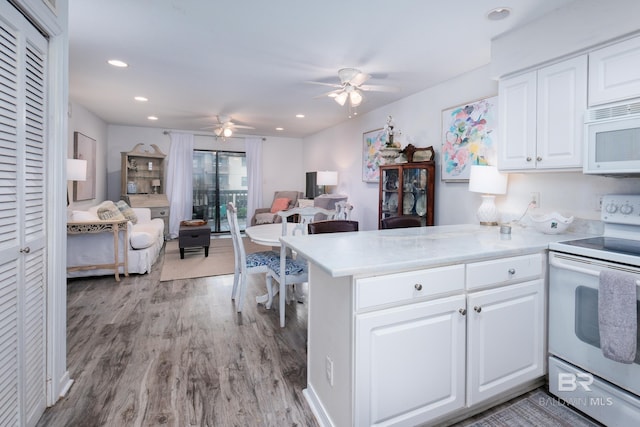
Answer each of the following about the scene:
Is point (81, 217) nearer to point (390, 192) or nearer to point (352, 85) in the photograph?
point (352, 85)

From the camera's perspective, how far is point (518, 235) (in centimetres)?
222

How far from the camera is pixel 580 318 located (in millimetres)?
1744

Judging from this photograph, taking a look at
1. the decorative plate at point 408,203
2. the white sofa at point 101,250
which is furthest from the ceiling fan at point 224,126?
the decorative plate at point 408,203

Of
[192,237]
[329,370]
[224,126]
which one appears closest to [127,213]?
[192,237]

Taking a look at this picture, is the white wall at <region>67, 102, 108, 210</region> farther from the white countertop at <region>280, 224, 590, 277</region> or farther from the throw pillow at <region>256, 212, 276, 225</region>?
the white countertop at <region>280, 224, 590, 277</region>

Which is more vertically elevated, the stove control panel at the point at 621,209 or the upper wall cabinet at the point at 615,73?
the upper wall cabinet at the point at 615,73

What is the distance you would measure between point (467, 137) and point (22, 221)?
3.50m

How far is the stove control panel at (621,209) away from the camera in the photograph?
6.31 feet

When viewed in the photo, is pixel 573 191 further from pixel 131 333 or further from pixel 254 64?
pixel 131 333

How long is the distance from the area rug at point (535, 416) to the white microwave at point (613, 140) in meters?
1.33

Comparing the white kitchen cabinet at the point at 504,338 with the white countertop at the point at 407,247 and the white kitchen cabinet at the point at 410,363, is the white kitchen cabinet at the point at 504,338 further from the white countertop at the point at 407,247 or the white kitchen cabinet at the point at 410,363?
the white countertop at the point at 407,247

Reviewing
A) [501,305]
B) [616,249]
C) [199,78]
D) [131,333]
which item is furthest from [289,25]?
[131,333]

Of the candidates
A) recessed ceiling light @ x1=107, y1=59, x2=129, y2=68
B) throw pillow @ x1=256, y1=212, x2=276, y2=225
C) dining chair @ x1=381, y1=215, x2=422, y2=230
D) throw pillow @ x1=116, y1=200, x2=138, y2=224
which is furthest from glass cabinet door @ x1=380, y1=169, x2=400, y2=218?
throw pillow @ x1=116, y1=200, x2=138, y2=224

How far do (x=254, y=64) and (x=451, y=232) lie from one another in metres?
2.43
